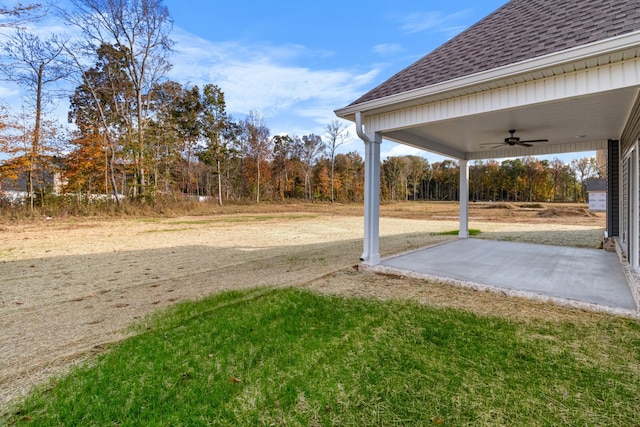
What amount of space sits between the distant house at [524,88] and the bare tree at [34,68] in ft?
47.6

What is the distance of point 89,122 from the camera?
603 inches

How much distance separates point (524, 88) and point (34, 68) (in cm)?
1868

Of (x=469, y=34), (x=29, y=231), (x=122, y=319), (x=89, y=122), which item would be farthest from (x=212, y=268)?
(x=89, y=122)

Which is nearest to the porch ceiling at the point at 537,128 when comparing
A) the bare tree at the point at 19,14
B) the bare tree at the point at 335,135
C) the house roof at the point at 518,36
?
the house roof at the point at 518,36

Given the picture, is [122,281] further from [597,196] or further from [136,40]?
[597,196]

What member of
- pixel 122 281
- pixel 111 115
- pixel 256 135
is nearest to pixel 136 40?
pixel 111 115

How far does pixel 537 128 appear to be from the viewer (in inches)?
214

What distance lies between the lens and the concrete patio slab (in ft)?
11.5

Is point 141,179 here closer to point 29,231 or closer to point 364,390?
point 29,231

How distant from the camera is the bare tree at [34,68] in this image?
12445 mm

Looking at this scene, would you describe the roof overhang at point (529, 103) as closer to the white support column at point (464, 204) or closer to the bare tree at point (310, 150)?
the white support column at point (464, 204)

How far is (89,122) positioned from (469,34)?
1753 centimetres

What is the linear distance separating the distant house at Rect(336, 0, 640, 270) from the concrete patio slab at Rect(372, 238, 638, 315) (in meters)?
0.49

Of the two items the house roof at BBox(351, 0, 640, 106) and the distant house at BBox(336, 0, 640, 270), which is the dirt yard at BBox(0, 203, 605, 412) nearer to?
the distant house at BBox(336, 0, 640, 270)
